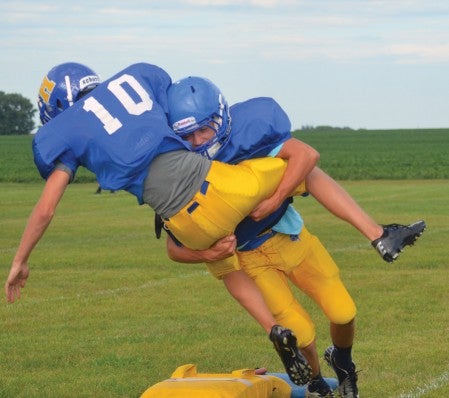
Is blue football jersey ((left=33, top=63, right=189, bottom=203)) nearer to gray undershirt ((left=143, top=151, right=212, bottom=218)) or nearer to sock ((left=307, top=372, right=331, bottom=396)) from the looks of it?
gray undershirt ((left=143, top=151, right=212, bottom=218))

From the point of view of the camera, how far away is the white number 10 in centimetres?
591

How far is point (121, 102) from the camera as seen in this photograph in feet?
19.5

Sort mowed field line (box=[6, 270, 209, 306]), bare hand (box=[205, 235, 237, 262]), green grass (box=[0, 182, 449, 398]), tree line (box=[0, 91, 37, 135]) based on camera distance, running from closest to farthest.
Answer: bare hand (box=[205, 235, 237, 262]) < green grass (box=[0, 182, 449, 398]) < mowed field line (box=[6, 270, 209, 306]) < tree line (box=[0, 91, 37, 135])

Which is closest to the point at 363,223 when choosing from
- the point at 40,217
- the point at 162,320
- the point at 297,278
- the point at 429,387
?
the point at 297,278

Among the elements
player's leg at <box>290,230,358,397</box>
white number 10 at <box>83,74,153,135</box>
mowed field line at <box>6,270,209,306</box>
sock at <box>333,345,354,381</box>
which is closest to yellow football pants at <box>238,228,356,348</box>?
player's leg at <box>290,230,358,397</box>

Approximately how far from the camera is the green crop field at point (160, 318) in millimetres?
7684

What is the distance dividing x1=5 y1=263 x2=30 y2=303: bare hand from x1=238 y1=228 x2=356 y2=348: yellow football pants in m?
1.23

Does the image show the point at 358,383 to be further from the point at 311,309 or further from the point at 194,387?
the point at 311,309

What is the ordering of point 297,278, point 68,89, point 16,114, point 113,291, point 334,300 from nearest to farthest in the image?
1. point 68,89
2. point 334,300
3. point 297,278
4. point 113,291
5. point 16,114

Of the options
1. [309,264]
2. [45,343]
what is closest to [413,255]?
[45,343]

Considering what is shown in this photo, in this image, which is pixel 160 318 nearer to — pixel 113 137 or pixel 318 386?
pixel 318 386

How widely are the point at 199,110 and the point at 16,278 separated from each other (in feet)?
4.08

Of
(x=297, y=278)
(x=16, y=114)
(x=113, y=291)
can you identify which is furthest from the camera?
(x=16, y=114)

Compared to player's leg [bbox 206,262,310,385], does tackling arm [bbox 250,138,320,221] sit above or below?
above
